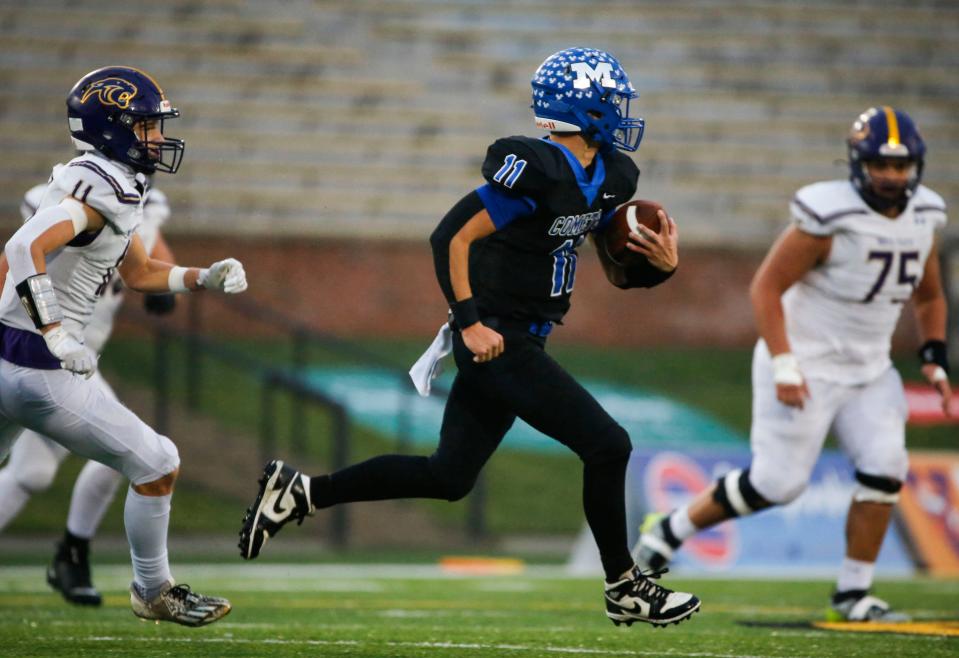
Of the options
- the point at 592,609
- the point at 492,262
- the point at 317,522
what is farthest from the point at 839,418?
the point at 317,522

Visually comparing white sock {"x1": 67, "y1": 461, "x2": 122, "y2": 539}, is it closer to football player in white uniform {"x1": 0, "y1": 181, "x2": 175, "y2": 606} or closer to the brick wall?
football player in white uniform {"x1": 0, "y1": 181, "x2": 175, "y2": 606}

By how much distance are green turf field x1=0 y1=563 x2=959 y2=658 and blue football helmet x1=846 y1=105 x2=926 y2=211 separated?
1.65 metres

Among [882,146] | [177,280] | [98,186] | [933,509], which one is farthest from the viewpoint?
[933,509]

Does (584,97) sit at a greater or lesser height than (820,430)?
greater

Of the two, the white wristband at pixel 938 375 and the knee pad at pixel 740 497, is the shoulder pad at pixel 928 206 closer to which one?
the white wristband at pixel 938 375

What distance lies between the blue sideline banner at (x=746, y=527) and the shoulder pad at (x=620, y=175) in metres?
4.77

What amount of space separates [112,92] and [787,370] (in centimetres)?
273

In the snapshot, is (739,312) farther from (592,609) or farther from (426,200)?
(592,609)

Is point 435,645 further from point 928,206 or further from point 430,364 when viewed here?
point 928,206

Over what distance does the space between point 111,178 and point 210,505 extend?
21.5 feet

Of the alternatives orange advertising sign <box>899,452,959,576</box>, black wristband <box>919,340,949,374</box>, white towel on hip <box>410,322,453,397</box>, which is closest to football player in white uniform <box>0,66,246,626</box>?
white towel on hip <box>410,322,453,397</box>

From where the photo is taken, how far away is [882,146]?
5676 mm

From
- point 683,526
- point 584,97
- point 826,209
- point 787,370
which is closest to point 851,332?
point 787,370

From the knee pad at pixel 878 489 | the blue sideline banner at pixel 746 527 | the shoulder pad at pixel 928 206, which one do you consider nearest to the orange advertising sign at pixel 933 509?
the blue sideline banner at pixel 746 527
